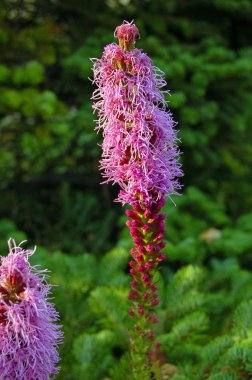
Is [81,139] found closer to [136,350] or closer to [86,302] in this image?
[86,302]

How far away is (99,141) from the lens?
6559mm

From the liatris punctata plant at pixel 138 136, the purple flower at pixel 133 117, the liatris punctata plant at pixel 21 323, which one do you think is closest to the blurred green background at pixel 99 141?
the liatris punctata plant at pixel 138 136

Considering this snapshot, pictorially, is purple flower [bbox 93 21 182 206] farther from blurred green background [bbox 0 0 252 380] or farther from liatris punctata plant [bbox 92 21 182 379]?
blurred green background [bbox 0 0 252 380]

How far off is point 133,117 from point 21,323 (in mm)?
781

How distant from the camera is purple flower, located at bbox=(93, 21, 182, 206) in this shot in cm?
212

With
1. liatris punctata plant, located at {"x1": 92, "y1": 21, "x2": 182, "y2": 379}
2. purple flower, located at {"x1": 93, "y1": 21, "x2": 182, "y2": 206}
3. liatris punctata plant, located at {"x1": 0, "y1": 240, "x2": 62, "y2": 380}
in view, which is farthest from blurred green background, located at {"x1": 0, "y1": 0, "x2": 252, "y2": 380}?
liatris punctata plant, located at {"x1": 0, "y1": 240, "x2": 62, "y2": 380}

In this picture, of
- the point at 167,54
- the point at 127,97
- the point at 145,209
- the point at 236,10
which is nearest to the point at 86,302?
the point at 145,209

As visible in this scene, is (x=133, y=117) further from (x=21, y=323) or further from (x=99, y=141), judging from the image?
(x=99, y=141)

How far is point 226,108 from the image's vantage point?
21.8ft

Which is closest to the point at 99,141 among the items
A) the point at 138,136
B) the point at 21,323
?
the point at 138,136

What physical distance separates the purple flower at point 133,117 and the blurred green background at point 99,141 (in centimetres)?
189

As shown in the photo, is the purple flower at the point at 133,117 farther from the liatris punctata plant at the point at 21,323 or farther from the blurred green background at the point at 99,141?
the blurred green background at the point at 99,141

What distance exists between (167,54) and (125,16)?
91 cm

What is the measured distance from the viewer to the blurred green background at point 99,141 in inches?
185
